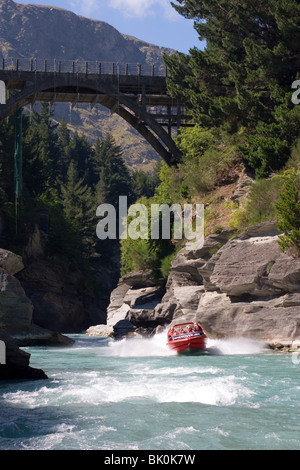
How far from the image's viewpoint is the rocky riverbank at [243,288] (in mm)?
31375

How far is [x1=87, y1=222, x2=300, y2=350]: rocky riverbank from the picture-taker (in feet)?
103

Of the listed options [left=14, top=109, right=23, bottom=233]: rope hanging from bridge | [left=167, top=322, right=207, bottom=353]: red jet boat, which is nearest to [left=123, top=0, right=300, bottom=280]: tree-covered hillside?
[left=167, top=322, right=207, bottom=353]: red jet boat

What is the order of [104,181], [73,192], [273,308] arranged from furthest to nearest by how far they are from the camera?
[104,181] → [73,192] → [273,308]

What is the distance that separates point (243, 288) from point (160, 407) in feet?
51.4

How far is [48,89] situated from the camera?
157 feet

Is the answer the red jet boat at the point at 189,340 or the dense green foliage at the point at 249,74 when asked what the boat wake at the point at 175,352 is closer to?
the red jet boat at the point at 189,340

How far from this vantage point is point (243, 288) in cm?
3312

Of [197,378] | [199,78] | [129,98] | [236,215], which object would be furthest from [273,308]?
[129,98]

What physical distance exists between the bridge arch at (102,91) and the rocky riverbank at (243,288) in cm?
1074

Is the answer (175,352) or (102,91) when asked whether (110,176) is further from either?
(175,352)

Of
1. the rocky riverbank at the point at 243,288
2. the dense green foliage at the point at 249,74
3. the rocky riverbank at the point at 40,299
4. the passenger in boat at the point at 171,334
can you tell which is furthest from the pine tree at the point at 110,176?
the passenger in boat at the point at 171,334

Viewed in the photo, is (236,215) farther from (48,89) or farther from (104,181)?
(104,181)
